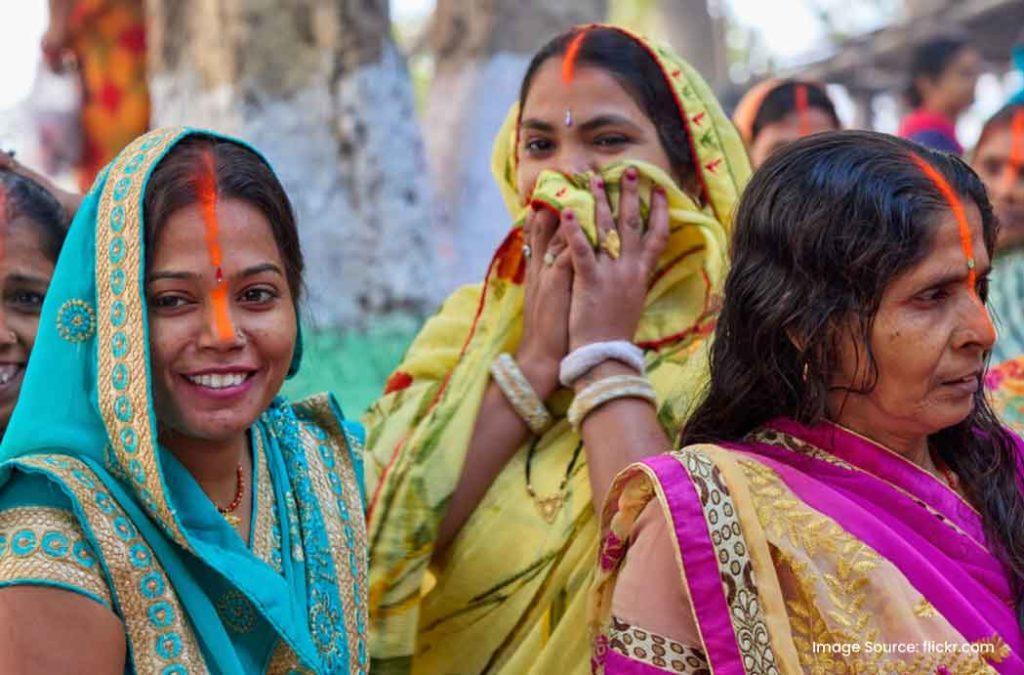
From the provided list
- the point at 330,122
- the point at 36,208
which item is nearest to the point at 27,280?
the point at 36,208

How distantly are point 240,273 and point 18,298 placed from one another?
1.96 ft

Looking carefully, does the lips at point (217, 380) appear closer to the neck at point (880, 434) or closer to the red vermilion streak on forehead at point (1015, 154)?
the neck at point (880, 434)

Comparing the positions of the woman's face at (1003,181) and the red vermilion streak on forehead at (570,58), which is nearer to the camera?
the red vermilion streak on forehead at (570,58)

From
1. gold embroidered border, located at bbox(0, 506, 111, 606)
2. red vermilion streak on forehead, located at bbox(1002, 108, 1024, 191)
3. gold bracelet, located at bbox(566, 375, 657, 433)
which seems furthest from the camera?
red vermilion streak on forehead, located at bbox(1002, 108, 1024, 191)

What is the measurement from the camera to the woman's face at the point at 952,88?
24.0 ft

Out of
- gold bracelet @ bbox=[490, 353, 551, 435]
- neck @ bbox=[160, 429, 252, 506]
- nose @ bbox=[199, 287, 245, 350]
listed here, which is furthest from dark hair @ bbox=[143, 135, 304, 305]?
gold bracelet @ bbox=[490, 353, 551, 435]

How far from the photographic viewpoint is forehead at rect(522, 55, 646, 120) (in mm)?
2885

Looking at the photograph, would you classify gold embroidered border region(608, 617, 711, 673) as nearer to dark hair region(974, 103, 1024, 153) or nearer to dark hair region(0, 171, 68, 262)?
dark hair region(0, 171, 68, 262)

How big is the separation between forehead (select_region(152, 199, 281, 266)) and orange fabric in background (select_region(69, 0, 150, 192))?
4630 mm

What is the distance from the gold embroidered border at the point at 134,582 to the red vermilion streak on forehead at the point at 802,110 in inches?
146

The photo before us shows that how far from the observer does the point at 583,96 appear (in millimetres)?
2891

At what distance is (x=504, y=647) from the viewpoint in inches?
105

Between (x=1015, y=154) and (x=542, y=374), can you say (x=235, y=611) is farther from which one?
(x=1015, y=154)

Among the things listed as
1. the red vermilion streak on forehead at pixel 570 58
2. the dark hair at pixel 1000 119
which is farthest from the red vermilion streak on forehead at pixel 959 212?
the dark hair at pixel 1000 119
